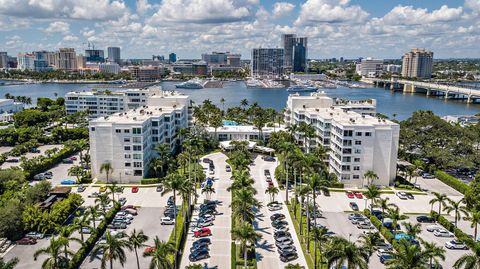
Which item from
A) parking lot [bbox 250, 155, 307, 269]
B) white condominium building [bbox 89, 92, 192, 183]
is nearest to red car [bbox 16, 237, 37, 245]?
white condominium building [bbox 89, 92, 192, 183]

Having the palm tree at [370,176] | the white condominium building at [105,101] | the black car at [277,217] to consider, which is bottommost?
the black car at [277,217]

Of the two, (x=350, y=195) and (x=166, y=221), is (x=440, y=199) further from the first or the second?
(x=166, y=221)

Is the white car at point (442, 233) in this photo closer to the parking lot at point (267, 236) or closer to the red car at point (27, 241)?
the parking lot at point (267, 236)

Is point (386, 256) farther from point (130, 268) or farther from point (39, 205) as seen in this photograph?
point (39, 205)

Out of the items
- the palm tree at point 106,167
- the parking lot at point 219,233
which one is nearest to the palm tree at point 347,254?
the parking lot at point 219,233

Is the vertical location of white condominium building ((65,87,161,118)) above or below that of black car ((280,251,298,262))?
above

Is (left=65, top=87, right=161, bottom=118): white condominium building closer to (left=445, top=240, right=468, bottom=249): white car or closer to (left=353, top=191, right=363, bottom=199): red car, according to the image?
(left=353, top=191, right=363, bottom=199): red car
